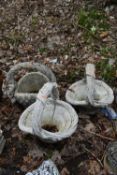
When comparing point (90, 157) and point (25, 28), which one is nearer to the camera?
point (90, 157)

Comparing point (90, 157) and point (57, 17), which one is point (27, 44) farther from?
point (90, 157)

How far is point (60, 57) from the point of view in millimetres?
5566

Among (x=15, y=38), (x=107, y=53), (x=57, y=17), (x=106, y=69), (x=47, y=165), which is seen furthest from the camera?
(x=57, y=17)

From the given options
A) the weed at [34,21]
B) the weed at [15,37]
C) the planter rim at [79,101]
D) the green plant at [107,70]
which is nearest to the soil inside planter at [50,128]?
the planter rim at [79,101]

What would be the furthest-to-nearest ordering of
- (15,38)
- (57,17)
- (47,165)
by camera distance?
(57,17), (15,38), (47,165)

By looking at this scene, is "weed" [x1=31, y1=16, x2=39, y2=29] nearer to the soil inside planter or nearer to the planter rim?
the planter rim

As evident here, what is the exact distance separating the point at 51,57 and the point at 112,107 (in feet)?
4.21

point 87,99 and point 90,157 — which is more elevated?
point 87,99

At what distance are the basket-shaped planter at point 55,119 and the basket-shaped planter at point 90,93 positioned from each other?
0.17m

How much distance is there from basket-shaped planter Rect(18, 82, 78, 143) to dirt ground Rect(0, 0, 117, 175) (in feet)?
0.72

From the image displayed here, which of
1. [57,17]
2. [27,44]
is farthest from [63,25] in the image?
[27,44]

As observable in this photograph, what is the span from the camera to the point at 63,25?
6.14m

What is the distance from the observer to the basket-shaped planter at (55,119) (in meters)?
3.98

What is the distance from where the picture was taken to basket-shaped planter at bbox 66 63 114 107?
4348mm
